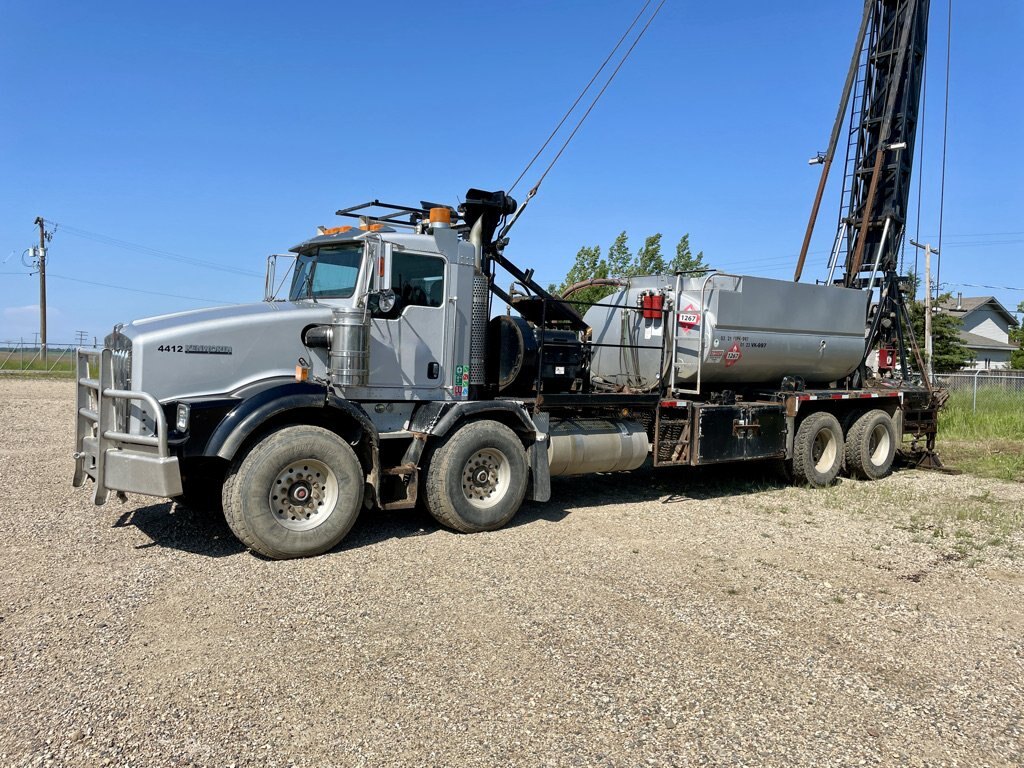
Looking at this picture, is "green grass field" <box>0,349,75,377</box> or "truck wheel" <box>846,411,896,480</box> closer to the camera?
"truck wheel" <box>846,411,896,480</box>

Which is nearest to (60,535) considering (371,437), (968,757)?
(371,437)

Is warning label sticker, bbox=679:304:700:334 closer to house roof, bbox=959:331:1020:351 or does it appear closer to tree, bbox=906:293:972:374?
tree, bbox=906:293:972:374

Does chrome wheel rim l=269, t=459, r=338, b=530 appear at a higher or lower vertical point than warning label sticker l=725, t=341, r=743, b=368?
lower

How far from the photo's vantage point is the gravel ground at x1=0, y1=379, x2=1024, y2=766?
3748mm

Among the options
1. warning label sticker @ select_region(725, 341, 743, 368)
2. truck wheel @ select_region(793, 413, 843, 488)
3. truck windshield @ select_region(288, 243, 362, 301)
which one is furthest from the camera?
truck wheel @ select_region(793, 413, 843, 488)

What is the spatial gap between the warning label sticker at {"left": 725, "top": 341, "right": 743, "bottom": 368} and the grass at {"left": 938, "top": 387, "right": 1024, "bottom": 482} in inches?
217

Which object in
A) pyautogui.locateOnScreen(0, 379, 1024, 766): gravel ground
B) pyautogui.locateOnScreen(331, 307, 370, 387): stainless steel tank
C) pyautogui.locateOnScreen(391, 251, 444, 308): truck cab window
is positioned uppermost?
pyautogui.locateOnScreen(391, 251, 444, 308): truck cab window

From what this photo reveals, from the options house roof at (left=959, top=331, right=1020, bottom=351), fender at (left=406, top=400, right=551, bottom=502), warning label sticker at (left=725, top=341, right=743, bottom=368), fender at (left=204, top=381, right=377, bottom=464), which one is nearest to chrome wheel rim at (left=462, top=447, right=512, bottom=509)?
fender at (left=406, top=400, right=551, bottom=502)

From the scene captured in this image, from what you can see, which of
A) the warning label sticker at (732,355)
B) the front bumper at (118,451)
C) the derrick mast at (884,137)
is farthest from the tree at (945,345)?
the front bumper at (118,451)

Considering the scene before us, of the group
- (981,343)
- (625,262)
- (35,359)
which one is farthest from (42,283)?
(981,343)

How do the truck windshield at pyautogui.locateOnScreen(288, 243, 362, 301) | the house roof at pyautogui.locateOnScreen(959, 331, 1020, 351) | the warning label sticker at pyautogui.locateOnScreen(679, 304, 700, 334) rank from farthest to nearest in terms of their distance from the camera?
the house roof at pyautogui.locateOnScreen(959, 331, 1020, 351) < the warning label sticker at pyautogui.locateOnScreen(679, 304, 700, 334) < the truck windshield at pyautogui.locateOnScreen(288, 243, 362, 301)

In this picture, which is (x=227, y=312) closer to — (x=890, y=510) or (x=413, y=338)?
(x=413, y=338)

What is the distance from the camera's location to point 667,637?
16.9 feet

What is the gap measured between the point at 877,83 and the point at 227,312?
11.2 metres
